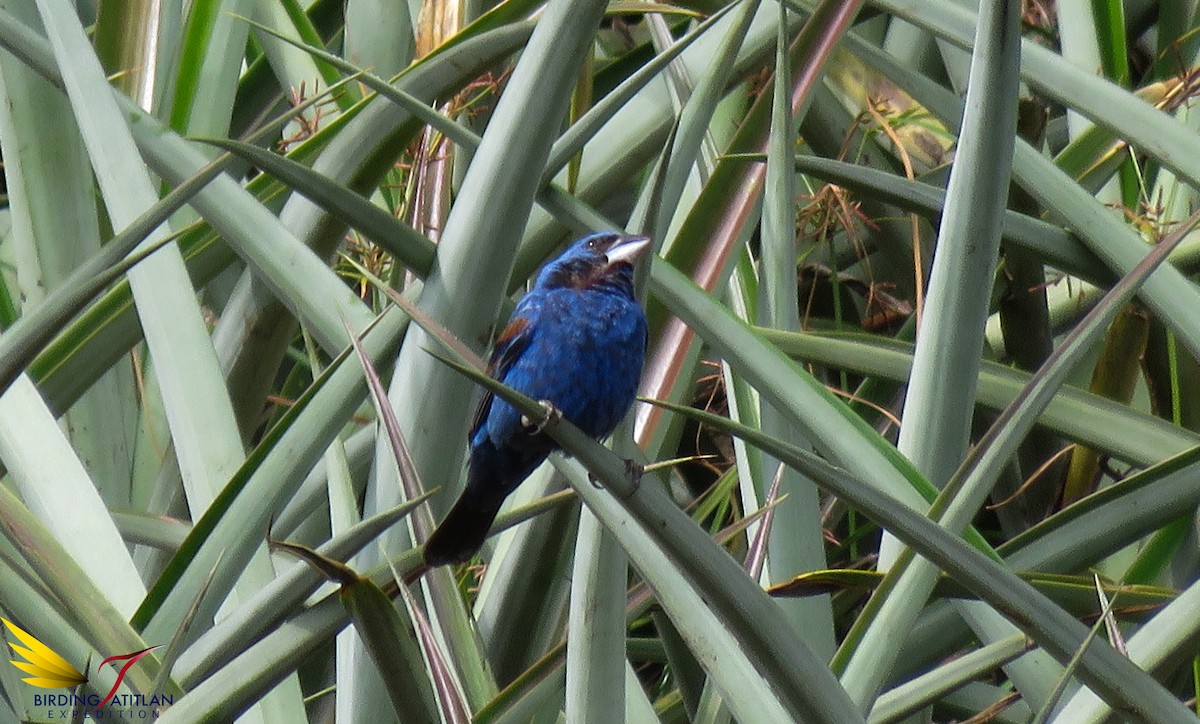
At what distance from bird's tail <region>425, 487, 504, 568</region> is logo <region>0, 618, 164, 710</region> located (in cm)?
30

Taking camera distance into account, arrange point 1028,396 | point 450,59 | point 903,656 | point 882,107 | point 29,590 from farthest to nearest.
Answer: point 882,107 < point 450,59 < point 903,656 < point 29,590 < point 1028,396

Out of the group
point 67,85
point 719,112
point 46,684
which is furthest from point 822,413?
point 719,112

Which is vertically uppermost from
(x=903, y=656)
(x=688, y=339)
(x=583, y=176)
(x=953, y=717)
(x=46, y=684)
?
(x=583, y=176)

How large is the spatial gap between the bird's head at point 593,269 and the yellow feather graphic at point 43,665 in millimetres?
961

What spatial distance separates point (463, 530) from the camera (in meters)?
1.57

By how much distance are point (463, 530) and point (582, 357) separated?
0.47m

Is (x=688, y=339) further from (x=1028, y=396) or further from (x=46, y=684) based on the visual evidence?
(x=46, y=684)

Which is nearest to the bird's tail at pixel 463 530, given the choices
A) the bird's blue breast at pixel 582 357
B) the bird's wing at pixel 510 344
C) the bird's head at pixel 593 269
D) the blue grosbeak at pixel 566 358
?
the blue grosbeak at pixel 566 358

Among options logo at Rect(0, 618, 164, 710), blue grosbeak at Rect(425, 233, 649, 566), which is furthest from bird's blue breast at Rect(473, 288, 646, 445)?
logo at Rect(0, 618, 164, 710)

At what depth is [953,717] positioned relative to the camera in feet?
7.38

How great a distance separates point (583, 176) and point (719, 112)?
0.33 metres

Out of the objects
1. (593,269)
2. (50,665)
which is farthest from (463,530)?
(593,269)

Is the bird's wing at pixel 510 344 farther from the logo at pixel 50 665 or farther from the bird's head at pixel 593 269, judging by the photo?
the logo at pixel 50 665

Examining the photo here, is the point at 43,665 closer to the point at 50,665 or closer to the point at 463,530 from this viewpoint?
the point at 50,665
